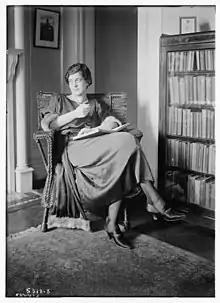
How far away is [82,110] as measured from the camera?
7.25 feet

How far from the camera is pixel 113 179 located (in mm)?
2125

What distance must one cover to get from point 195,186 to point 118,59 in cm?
87

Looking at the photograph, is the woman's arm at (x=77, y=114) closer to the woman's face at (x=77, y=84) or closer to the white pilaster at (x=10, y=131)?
the woman's face at (x=77, y=84)

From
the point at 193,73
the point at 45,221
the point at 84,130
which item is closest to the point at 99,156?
the point at 84,130

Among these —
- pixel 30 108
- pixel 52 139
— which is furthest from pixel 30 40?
pixel 52 139

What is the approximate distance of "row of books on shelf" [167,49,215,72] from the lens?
87.6 inches

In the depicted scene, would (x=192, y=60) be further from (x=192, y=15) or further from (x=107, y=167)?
(x=107, y=167)

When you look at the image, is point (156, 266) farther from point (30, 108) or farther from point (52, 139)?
point (30, 108)

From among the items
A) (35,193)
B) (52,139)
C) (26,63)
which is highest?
(26,63)

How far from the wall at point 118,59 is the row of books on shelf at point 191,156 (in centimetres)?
34

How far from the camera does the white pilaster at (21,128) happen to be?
2227 millimetres

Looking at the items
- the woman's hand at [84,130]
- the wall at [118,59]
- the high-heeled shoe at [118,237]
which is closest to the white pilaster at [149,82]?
the wall at [118,59]

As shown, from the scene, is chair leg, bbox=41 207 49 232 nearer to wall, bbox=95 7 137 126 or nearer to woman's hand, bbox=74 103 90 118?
woman's hand, bbox=74 103 90 118
